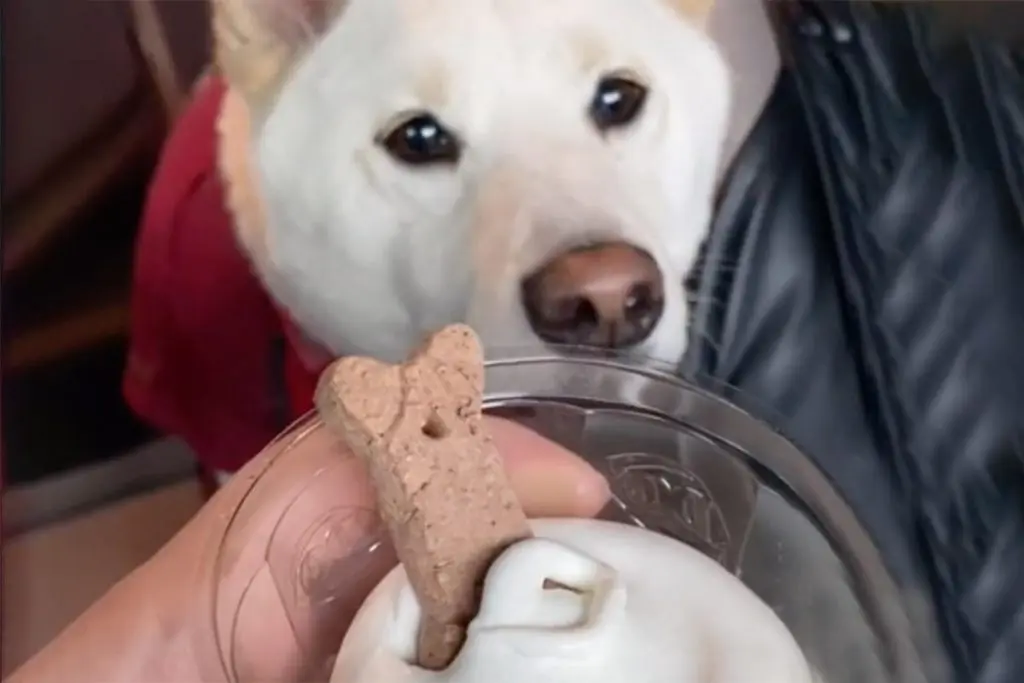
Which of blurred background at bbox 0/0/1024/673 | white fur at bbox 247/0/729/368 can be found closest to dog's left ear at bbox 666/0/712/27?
white fur at bbox 247/0/729/368

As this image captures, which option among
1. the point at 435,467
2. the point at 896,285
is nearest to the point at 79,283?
the point at 896,285

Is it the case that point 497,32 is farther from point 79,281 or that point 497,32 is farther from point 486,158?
point 79,281

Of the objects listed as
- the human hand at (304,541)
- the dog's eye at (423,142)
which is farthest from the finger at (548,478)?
the dog's eye at (423,142)

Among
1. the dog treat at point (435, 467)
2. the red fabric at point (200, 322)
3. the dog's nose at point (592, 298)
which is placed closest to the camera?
the dog treat at point (435, 467)

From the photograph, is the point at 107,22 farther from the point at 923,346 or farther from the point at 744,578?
the point at 744,578

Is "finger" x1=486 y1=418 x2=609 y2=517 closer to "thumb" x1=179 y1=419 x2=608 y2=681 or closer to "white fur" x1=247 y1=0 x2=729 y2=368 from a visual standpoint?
"thumb" x1=179 y1=419 x2=608 y2=681

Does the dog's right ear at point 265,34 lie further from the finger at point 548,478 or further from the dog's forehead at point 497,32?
the finger at point 548,478
